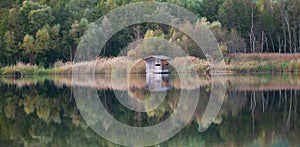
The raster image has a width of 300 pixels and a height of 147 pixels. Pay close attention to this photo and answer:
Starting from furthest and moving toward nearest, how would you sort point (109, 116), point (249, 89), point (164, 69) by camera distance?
point (164, 69)
point (249, 89)
point (109, 116)

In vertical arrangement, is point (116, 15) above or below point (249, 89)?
above

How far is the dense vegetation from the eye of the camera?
36.0 metres

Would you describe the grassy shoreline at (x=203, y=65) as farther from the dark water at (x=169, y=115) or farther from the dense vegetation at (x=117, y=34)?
the dark water at (x=169, y=115)

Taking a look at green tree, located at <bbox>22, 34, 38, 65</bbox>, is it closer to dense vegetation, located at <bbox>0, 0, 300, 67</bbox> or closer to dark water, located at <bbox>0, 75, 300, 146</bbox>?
dense vegetation, located at <bbox>0, 0, 300, 67</bbox>

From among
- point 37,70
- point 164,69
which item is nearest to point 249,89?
point 164,69

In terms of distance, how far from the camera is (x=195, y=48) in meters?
32.2

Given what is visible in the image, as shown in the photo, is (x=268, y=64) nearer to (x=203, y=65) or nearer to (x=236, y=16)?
(x=203, y=65)

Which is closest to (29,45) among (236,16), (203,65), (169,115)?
(203,65)

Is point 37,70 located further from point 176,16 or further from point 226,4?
point 226,4

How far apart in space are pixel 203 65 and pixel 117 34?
1349cm

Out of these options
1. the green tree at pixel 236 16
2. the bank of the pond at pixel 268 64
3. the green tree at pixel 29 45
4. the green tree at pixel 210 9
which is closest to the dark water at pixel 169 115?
the bank of the pond at pixel 268 64

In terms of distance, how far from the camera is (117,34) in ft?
132

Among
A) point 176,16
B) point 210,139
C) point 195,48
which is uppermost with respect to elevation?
point 176,16

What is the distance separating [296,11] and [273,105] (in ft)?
100
